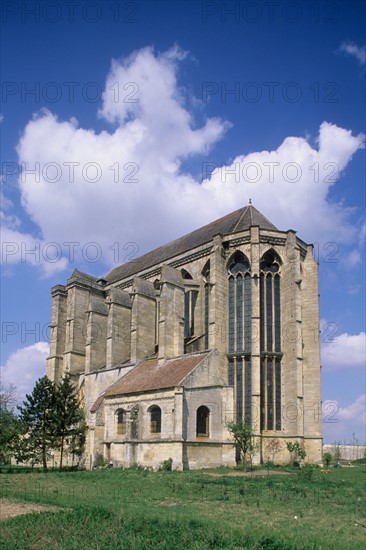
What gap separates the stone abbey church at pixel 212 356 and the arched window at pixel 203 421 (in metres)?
0.06

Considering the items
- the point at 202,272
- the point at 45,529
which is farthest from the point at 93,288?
the point at 45,529

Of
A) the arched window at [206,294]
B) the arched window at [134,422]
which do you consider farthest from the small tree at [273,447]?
the arched window at [134,422]

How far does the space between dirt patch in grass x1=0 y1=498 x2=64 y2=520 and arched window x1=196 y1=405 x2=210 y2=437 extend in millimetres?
15517

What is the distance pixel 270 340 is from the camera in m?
36.1

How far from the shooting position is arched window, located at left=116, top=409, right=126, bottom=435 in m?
34.2

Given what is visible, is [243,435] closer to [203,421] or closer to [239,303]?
[203,421]

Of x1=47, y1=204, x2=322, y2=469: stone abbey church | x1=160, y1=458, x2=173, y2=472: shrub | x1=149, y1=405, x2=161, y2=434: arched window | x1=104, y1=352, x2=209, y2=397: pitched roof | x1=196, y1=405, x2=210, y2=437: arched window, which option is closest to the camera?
x1=160, y1=458, x2=173, y2=472: shrub

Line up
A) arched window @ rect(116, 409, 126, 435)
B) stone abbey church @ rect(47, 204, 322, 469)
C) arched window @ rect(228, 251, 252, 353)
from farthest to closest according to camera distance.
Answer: arched window @ rect(228, 251, 252, 353), arched window @ rect(116, 409, 126, 435), stone abbey church @ rect(47, 204, 322, 469)

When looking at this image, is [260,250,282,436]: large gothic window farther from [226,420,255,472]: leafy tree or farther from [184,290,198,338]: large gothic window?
[184,290,198,338]: large gothic window

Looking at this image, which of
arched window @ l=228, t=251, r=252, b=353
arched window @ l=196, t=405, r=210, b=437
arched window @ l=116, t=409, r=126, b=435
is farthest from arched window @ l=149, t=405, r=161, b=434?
arched window @ l=228, t=251, r=252, b=353

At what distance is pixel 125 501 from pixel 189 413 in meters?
14.0

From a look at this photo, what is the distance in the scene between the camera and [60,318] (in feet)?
164

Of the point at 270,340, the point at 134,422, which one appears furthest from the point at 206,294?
the point at 134,422

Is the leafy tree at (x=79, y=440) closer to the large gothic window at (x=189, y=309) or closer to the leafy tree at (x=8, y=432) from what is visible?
the leafy tree at (x=8, y=432)
